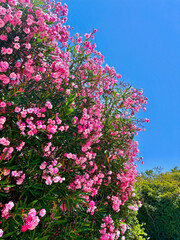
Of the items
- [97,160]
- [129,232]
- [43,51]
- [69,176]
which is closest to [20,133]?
[69,176]

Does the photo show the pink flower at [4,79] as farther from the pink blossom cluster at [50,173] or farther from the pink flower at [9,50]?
the pink blossom cluster at [50,173]

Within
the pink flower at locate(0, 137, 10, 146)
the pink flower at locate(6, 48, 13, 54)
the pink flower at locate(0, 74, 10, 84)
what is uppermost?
the pink flower at locate(6, 48, 13, 54)

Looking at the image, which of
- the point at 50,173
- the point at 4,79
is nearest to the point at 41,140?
the point at 50,173

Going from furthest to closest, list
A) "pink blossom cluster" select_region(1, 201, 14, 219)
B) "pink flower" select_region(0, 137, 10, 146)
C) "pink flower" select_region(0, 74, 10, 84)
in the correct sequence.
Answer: "pink flower" select_region(0, 74, 10, 84), "pink flower" select_region(0, 137, 10, 146), "pink blossom cluster" select_region(1, 201, 14, 219)

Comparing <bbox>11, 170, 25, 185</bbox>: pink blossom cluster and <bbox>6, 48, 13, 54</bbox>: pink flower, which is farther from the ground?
<bbox>6, 48, 13, 54</bbox>: pink flower

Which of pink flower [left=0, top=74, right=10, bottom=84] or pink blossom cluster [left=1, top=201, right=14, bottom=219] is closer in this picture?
pink blossom cluster [left=1, top=201, right=14, bottom=219]

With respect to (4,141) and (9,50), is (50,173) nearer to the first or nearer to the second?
(4,141)

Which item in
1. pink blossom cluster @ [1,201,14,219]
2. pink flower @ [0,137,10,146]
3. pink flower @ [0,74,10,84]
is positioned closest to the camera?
pink blossom cluster @ [1,201,14,219]

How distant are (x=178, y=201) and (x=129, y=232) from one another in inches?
145

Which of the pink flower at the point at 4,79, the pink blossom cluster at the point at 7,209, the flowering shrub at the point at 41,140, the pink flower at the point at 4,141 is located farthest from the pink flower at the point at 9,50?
the pink blossom cluster at the point at 7,209

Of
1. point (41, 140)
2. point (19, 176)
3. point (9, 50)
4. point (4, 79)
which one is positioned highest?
point (9, 50)

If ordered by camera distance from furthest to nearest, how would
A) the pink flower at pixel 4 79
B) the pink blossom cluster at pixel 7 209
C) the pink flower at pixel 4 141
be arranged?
the pink flower at pixel 4 79 < the pink flower at pixel 4 141 < the pink blossom cluster at pixel 7 209

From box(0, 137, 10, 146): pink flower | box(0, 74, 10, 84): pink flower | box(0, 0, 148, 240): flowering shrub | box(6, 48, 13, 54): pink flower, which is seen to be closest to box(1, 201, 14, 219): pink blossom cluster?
box(0, 0, 148, 240): flowering shrub

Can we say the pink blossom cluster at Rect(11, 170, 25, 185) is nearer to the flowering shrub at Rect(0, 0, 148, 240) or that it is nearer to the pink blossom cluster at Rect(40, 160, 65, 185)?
the flowering shrub at Rect(0, 0, 148, 240)
